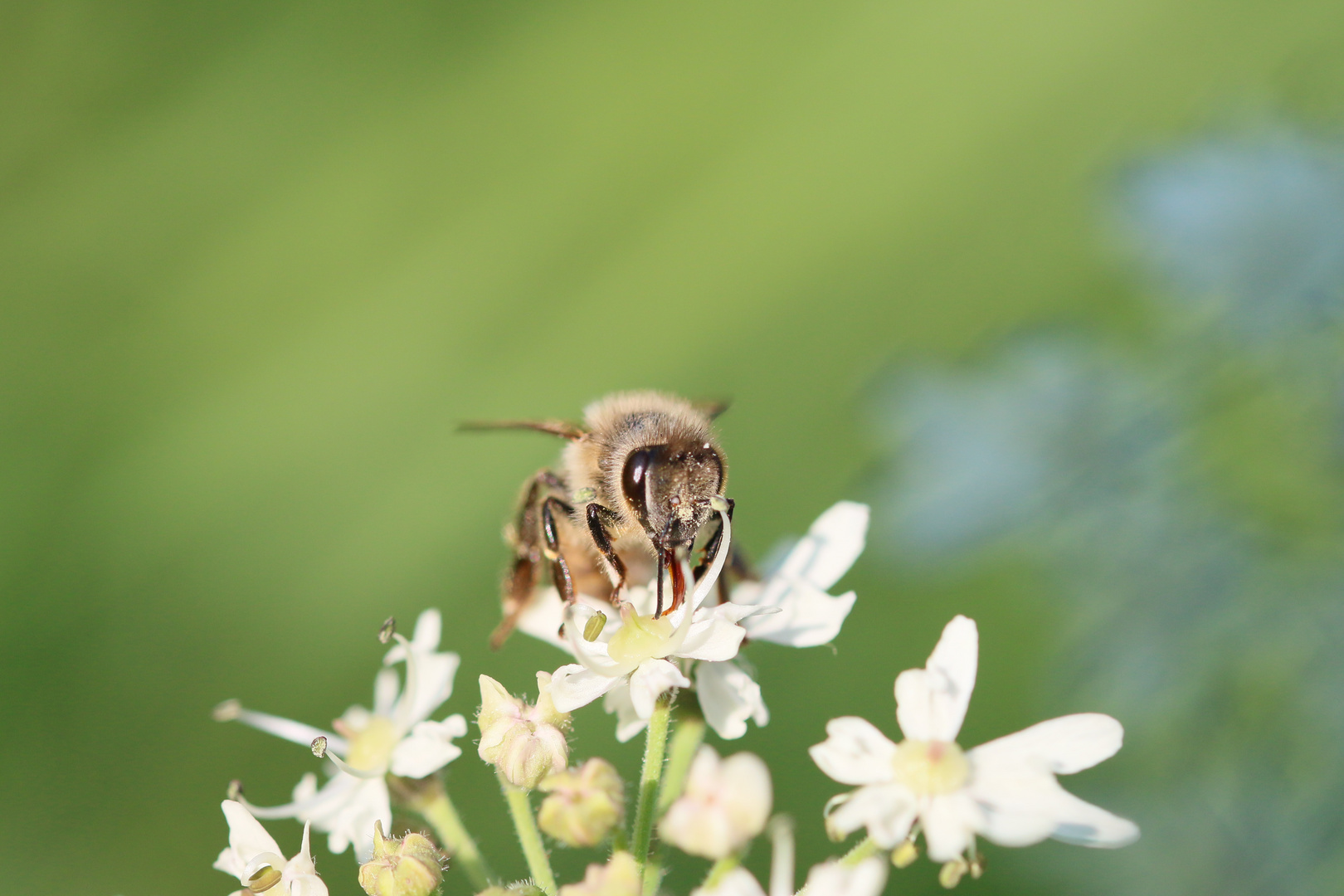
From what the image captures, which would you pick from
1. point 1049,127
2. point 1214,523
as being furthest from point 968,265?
point 1214,523

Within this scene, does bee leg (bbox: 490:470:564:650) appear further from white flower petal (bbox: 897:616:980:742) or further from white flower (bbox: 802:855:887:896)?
white flower (bbox: 802:855:887:896)

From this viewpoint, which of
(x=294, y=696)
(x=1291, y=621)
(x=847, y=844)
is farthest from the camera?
(x=294, y=696)

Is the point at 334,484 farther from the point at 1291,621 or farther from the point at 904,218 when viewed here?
the point at 1291,621

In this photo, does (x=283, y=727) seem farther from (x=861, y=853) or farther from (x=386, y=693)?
(x=861, y=853)

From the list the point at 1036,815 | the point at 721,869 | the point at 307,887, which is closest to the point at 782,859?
the point at 721,869

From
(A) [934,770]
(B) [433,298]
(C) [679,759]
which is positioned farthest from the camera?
(B) [433,298]

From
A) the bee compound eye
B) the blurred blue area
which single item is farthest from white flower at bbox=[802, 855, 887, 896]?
the blurred blue area
